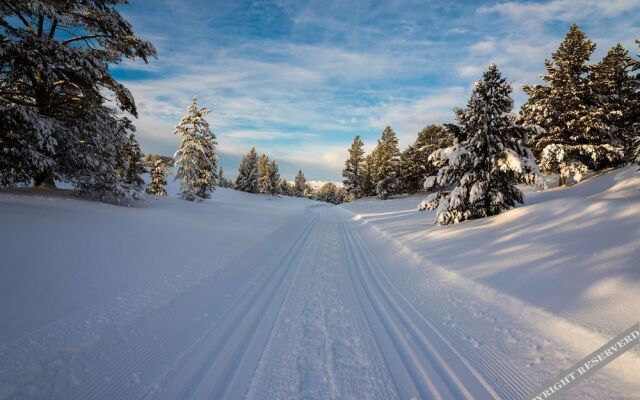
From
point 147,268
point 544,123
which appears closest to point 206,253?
point 147,268

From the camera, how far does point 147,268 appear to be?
23.0 ft

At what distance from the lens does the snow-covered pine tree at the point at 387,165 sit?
45.1 meters

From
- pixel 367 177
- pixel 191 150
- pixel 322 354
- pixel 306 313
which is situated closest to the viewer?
pixel 322 354

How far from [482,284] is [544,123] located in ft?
62.8

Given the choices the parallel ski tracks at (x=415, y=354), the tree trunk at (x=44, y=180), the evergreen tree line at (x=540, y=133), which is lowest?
the parallel ski tracks at (x=415, y=354)

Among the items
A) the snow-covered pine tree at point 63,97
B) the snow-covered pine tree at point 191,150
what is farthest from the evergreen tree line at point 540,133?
the snow-covered pine tree at point 191,150

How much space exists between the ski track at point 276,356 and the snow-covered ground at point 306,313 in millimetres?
22

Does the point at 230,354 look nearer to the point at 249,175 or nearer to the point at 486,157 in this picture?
the point at 486,157

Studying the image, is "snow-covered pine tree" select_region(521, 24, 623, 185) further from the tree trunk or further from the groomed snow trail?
the tree trunk

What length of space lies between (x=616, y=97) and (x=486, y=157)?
16499 mm

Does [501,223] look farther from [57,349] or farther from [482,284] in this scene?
[57,349]

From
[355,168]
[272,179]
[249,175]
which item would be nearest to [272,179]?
[272,179]

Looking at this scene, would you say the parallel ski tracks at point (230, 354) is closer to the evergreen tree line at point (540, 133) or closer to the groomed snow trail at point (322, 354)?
the groomed snow trail at point (322, 354)

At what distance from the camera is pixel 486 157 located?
1232 cm
